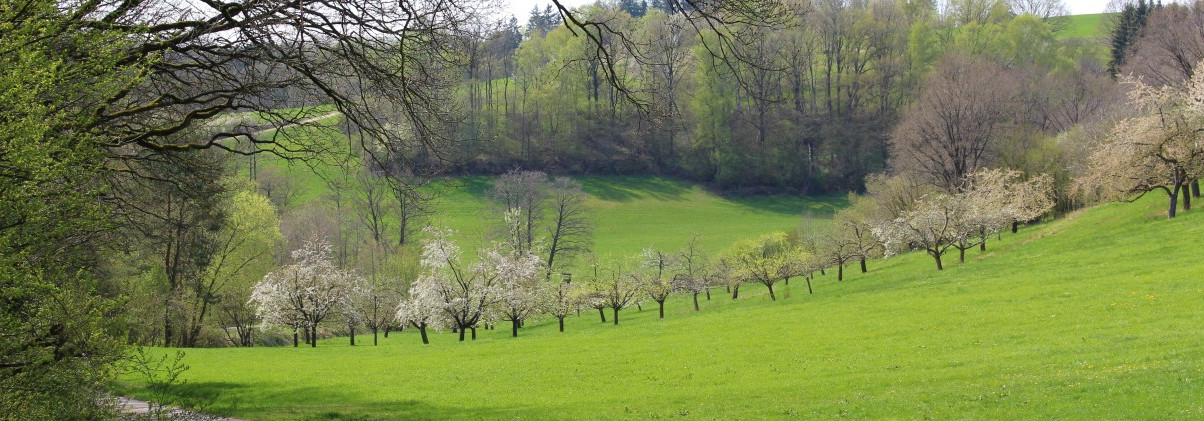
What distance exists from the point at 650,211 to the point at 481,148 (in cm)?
1696

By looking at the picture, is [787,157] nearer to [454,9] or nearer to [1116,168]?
[1116,168]

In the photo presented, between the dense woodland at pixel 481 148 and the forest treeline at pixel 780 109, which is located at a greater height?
the forest treeline at pixel 780 109

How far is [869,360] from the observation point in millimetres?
23484

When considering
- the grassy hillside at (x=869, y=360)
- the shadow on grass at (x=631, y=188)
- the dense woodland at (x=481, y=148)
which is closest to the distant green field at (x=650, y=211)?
the shadow on grass at (x=631, y=188)

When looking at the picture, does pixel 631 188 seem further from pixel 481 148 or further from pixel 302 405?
Result: pixel 302 405

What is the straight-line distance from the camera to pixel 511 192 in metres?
68.5

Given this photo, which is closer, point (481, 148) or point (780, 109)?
point (481, 148)

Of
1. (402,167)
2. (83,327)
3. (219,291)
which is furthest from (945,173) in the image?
(83,327)

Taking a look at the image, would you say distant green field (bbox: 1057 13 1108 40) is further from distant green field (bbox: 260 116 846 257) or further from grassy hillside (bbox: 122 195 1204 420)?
grassy hillside (bbox: 122 195 1204 420)

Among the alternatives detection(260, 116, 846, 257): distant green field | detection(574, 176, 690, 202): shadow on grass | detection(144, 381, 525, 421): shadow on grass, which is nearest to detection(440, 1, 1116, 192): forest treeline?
detection(574, 176, 690, 202): shadow on grass

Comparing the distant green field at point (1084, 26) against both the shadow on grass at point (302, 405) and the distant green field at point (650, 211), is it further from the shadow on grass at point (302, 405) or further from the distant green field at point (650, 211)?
the shadow on grass at point (302, 405)

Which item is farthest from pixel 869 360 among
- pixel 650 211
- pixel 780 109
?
pixel 780 109

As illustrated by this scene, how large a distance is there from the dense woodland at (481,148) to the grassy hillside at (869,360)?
403 centimetres

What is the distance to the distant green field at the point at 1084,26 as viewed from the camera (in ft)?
380
